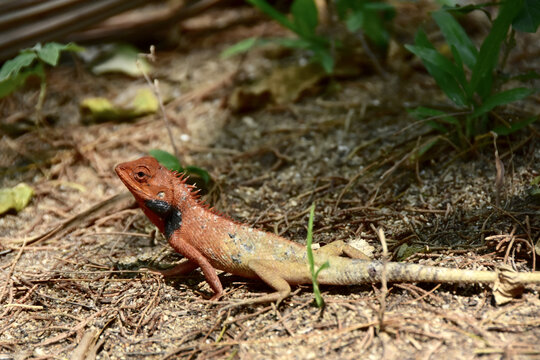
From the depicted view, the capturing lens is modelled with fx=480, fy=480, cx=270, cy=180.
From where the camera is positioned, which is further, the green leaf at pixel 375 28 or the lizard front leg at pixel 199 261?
the green leaf at pixel 375 28

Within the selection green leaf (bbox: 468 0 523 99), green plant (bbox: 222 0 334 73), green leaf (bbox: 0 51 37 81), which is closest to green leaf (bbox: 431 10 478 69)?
green leaf (bbox: 468 0 523 99)

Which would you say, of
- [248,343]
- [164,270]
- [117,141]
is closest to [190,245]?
[164,270]

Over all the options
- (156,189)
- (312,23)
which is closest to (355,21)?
(312,23)

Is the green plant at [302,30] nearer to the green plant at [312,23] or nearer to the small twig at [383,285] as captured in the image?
the green plant at [312,23]

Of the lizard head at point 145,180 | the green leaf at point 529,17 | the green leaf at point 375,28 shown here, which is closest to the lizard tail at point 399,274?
the lizard head at point 145,180

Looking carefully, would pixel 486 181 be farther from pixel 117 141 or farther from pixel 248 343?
pixel 117 141
